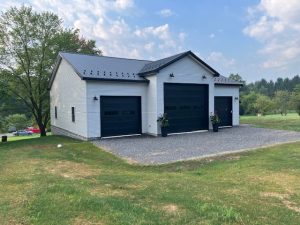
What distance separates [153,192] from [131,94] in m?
10.4

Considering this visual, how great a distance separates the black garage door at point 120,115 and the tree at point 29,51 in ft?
32.7

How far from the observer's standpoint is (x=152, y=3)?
57.8ft

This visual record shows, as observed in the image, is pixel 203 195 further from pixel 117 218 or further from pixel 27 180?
pixel 27 180

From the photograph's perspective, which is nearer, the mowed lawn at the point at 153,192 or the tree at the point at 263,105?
the mowed lawn at the point at 153,192

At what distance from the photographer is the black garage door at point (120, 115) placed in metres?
14.8

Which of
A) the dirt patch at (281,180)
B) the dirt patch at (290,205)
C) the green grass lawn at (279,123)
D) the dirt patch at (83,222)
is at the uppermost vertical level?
the green grass lawn at (279,123)

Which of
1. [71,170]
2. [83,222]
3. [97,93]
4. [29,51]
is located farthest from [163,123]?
[29,51]

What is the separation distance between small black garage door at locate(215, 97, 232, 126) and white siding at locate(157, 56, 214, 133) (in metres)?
1.76

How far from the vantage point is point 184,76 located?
1633cm

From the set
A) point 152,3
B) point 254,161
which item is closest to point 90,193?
point 254,161

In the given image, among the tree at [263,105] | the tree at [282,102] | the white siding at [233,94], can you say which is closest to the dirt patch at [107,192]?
the white siding at [233,94]

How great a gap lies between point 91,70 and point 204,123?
26.0 feet

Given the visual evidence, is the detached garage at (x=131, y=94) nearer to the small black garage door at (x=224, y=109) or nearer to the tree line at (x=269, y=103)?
the small black garage door at (x=224, y=109)

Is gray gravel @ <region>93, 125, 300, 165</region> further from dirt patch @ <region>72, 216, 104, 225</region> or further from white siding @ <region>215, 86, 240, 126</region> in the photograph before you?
white siding @ <region>215, 86, 240, 126</region>
